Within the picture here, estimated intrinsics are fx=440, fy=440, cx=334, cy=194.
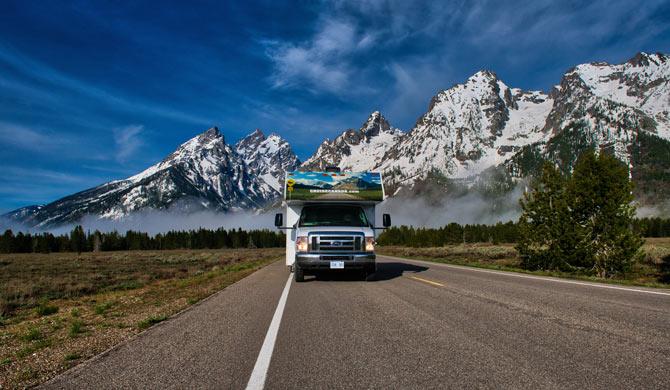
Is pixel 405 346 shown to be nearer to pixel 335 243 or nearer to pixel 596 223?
pixel 335 243

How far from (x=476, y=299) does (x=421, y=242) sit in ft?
365

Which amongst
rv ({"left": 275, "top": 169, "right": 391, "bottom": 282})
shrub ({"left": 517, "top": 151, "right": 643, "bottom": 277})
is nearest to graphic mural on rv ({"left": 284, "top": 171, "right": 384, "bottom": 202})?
rv ({"left": 275, "top": 169, "right": 391, "bottom": 282})

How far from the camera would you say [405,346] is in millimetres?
5879

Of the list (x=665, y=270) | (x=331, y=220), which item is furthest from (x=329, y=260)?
(x=665, y=270)

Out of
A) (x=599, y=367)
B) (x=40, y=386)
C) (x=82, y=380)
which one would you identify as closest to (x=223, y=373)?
(x=82, y=380)

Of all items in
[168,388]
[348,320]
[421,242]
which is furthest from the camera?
[421,242]

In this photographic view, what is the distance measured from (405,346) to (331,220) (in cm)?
1047

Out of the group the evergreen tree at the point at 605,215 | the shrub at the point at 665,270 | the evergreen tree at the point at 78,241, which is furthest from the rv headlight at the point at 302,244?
the evergreen tree at the point at 78,241

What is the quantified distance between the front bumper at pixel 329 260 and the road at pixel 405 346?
13.9ft

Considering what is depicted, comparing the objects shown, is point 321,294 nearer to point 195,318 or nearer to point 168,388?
point 195,318

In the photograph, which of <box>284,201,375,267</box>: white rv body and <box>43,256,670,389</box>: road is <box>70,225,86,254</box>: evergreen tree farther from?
<box>43,256,670,389</box>: road

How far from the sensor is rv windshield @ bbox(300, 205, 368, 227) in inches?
633

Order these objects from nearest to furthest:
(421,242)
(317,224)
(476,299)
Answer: (476,299) → (317,224) → (421,242)

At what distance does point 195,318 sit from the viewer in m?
8.90
